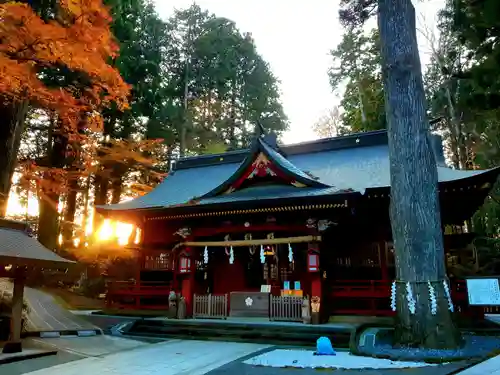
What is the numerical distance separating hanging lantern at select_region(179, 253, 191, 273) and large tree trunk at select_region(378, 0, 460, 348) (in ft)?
23.6

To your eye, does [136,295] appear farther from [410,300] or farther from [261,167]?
[410,300]

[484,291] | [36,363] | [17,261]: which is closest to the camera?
[36,363]

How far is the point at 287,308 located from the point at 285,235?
251 cm

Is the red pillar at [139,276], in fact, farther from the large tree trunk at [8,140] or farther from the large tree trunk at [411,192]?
the large tree trunk at [411,192]

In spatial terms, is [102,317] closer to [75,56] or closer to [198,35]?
[75,56]

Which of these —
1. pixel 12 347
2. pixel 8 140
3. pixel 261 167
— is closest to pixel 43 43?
pixel 8 140

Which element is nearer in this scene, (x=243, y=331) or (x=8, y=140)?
(x=8, y=140)

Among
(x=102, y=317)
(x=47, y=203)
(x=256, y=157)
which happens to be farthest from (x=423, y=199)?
(x=47, y=203)

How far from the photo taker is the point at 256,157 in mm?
13445

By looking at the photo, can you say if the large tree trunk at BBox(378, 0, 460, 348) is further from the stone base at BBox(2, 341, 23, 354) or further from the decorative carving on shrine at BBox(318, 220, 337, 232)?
the stone base at BBox(2, 341, 23, 354)

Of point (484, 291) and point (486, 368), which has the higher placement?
point (484, 291)

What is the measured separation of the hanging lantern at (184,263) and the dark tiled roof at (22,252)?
4951 mm

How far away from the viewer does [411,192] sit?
8391mm

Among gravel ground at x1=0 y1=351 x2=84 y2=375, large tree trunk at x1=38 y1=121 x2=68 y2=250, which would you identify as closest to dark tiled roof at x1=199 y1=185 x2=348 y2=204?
gravel ground at x1=0 y1=351 x2=84 y2=375
